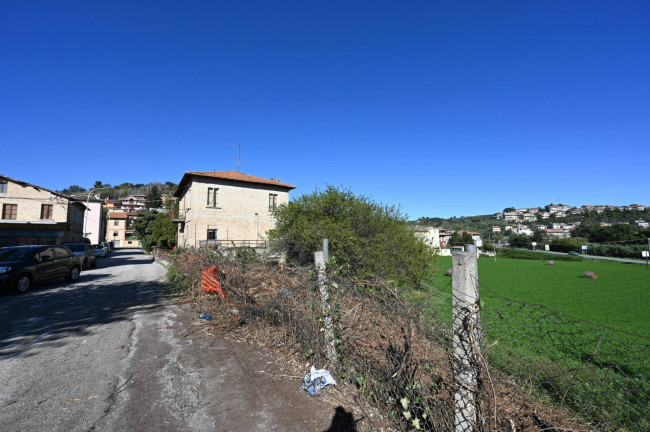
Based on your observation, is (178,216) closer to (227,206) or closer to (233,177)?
(227,206)

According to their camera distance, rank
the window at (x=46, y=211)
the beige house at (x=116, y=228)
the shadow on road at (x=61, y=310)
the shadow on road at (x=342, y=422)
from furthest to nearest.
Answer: the beige house at (x=116, y=228) → the window at (x=46, y=211) → the shadow on road at (x=61, y=310) → the shadow on road at (x=342, y=422)

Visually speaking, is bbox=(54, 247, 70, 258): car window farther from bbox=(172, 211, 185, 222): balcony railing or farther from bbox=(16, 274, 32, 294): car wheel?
bbox=(172, 211, 185, 222): balcony railing

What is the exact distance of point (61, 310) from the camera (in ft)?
24.1

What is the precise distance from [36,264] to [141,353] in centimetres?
882

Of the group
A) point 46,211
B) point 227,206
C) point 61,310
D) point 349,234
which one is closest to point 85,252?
point 61,310

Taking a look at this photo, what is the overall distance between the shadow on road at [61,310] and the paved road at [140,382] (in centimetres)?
4

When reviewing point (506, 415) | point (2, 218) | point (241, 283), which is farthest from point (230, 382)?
point (2, 218)

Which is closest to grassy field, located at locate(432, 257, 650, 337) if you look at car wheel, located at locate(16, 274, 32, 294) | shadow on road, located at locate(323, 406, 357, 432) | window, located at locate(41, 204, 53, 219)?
shadow on road, located at locate(323, 406, 357, 432)

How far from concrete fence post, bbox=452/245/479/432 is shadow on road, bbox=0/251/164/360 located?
6026mm

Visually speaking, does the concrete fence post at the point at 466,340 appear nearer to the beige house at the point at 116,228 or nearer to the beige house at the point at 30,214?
the beige house at the point at 30,214

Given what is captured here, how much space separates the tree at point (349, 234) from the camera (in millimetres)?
12195

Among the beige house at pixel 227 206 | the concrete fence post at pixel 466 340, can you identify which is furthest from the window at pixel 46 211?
the concrete fence post at pixel 466 340

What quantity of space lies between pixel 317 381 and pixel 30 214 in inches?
1564

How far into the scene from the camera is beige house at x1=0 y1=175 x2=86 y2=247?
2942cm
